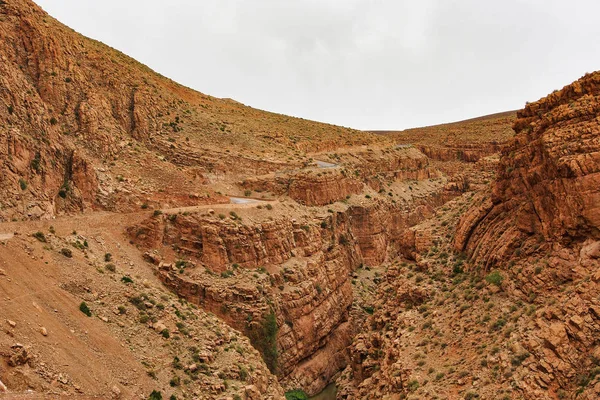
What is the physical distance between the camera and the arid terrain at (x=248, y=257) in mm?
21562

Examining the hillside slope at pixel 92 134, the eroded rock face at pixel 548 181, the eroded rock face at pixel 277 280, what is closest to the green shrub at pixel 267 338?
the eroded rock face at pixel 277 280

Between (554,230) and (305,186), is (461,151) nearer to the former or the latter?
(305,186)

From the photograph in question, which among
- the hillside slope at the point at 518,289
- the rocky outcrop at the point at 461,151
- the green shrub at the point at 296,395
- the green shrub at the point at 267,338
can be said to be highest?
the rocky outcrop at the point at 461,151

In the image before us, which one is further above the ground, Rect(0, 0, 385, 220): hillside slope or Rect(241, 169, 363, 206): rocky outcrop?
Rect(0, 0, 385, 220): hillside slope

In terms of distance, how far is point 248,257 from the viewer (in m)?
38.3

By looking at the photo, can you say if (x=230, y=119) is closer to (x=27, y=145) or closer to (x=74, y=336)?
(x=27, y=145)

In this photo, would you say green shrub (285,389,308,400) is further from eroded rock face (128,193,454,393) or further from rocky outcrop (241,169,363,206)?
rocky outcrop (241,169,363,206)

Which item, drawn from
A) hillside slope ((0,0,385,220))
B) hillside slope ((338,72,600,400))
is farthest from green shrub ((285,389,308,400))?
hillside slope ((0,0,385,220))

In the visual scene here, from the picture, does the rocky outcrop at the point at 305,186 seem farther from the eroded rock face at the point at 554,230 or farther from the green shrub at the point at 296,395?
the eroded rock face at the point at 554,230

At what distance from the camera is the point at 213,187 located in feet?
149

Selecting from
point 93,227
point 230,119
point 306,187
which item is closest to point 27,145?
point 93,227

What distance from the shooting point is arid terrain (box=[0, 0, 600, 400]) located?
21.6 m

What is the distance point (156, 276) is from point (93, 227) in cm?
465

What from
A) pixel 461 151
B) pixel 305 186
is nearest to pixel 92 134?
pixel 305 186
